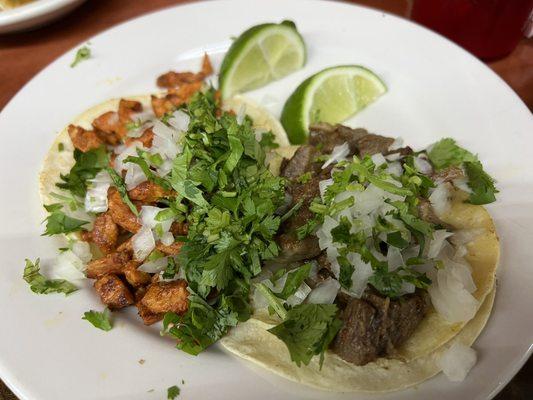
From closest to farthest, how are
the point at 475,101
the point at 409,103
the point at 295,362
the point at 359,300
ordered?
the point at 295,362
the point at 359,300
the point at 475,101
the point at 409,103

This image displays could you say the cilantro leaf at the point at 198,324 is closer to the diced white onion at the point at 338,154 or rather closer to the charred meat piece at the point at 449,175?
the diced white onion at the point at 338,154

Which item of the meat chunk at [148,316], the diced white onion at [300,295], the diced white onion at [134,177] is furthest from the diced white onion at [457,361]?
the diced white onion at [134,177]

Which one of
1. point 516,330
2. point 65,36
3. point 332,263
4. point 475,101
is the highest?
point 65,36

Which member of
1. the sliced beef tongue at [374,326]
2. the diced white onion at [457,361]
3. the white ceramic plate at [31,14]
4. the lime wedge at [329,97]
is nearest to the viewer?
the diced white onion at [457,361]

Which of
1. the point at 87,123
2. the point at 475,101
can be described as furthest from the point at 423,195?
the point at 87,123

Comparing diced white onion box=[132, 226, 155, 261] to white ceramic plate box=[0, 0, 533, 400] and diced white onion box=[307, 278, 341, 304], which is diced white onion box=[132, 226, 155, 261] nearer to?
white ceramic plate box=[0, 0, 533, 400]

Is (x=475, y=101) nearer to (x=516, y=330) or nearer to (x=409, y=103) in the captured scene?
(x=409, y=103)

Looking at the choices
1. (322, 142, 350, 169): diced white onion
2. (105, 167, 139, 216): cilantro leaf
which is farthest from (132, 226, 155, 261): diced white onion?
(322, 142, 350, 169): diced white onion
